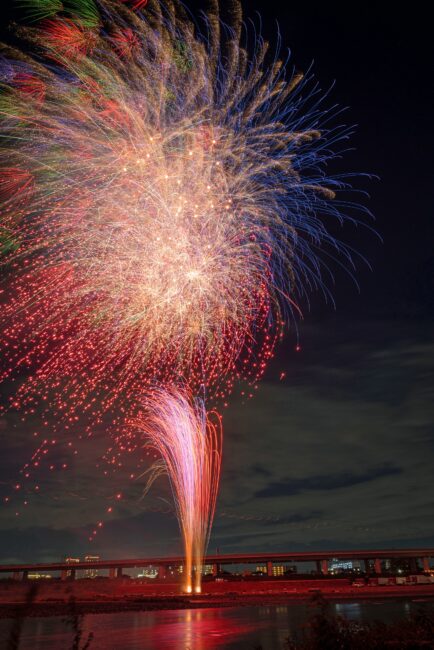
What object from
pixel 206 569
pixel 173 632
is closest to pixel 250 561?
pixel 206 569

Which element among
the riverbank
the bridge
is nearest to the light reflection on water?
the riverbank

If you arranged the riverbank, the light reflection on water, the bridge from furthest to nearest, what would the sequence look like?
the bridge, the light reflection on water, the riverbank

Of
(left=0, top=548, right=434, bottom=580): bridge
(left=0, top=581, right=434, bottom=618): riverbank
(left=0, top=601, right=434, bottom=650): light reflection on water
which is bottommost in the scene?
(left=0, top=601, right=434, bottom=650): light reflection on water

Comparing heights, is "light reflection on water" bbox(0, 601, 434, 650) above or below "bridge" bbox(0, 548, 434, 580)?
below

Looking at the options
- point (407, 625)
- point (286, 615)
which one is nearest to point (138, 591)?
point (286, 615)

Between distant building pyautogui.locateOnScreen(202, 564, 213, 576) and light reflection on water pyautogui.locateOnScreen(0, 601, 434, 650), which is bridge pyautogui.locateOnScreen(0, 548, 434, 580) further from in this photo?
light reflection on water pyautogui.locateOnScreen(0, 601, 434, 650)

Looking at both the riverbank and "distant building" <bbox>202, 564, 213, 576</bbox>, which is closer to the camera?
the riverbank

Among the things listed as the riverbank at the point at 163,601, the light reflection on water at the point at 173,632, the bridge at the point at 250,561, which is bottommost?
the light reflection on water at the point at 173,632

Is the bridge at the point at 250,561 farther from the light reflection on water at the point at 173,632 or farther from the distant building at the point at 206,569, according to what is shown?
the light reflection on water at the point at 173,632

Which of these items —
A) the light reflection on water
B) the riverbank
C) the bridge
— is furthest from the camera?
the bridge

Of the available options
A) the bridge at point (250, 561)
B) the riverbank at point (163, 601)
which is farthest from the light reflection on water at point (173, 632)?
the bridge at point (250, 561)

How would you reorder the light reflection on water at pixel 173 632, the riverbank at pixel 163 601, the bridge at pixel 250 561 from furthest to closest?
the bridge at pixel 250 561
the light reflection on water at pixel 173 632
the riverbank at pixel 163 601
